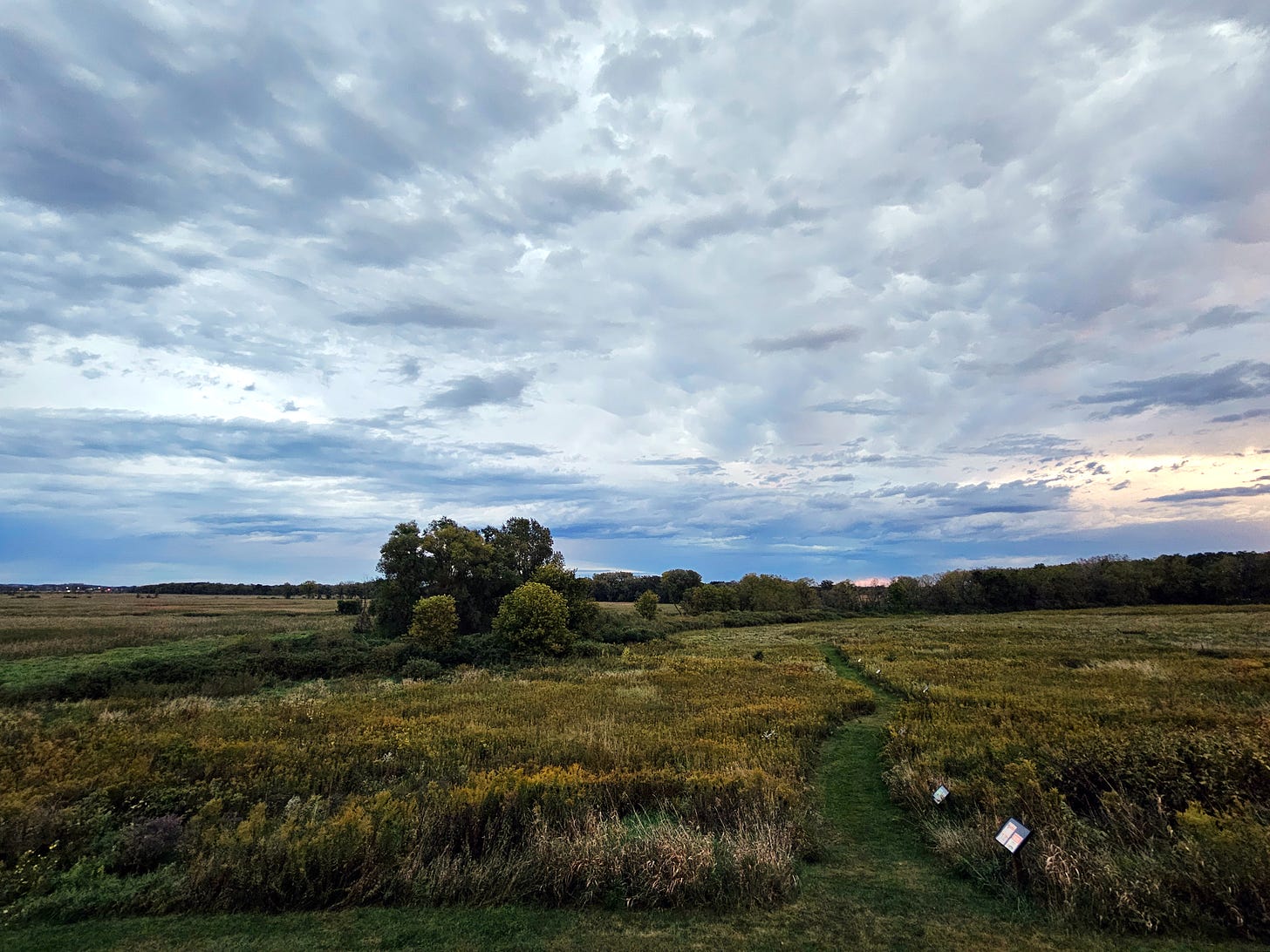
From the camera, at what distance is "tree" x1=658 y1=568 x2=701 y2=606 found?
139500 millimetres

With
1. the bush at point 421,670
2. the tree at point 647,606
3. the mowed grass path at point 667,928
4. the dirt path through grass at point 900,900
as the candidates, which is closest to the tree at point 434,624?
the bush at point 421,670

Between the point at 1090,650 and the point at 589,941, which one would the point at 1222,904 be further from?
the point at 1090,650

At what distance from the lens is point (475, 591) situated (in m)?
56.9

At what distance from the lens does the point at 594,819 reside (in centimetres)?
840

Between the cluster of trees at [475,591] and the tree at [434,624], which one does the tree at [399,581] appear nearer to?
the cluster of trees at [475,591]

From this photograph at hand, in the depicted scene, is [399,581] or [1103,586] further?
[1103,586]

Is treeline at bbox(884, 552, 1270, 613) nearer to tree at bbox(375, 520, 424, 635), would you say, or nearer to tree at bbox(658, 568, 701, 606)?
tree at bbox(658, 568, 701, 606)

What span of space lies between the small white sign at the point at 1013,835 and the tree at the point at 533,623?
117 ft

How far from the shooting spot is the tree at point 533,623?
39.9 m

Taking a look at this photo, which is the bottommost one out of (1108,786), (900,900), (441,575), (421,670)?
(421,670)

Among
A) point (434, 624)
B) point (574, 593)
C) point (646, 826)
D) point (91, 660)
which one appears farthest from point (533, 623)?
point (646, 826)

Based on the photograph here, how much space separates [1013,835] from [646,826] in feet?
16.3

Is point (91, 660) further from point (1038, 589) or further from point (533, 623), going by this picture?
point (1038, 589)

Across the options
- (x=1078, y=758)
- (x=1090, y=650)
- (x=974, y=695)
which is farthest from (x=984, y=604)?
(x=1078, y=758)
